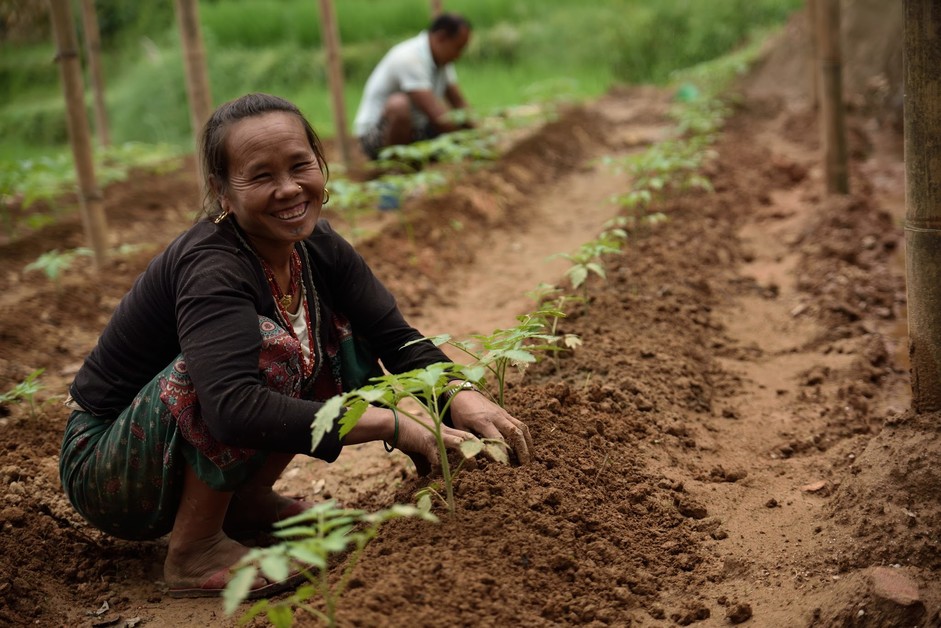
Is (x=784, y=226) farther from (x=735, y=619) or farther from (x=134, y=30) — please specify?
(x=134, y=30)

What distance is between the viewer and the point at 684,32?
1323 centimetres

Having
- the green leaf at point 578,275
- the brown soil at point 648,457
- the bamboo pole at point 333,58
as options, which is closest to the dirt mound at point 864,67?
the brown soil at point 648,457

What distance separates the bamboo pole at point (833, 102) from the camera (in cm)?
520

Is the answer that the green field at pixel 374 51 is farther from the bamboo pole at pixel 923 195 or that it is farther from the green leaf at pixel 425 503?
the green leaf at pixel 425 503

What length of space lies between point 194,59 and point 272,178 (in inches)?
122

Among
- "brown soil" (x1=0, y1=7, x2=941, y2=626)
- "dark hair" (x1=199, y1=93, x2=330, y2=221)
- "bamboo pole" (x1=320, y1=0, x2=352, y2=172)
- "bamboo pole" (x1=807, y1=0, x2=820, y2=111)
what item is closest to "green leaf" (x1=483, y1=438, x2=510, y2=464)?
"brown soil" (x1=0, y1=7, x2=941, y2=626)

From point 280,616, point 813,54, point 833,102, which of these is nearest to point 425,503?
point 280,616

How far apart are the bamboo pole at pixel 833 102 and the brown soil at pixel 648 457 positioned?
187 millimetres

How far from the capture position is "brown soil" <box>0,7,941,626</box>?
81.5 inches

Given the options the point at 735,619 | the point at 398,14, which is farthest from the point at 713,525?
the point at 398,14

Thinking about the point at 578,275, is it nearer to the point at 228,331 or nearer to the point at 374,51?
Result: the point at 228,331

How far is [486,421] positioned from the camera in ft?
7.50

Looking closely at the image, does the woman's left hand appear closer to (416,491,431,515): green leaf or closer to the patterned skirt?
(416,491,431,515): green leaf

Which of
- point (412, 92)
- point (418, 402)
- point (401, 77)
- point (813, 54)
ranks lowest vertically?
point (418, 402)
